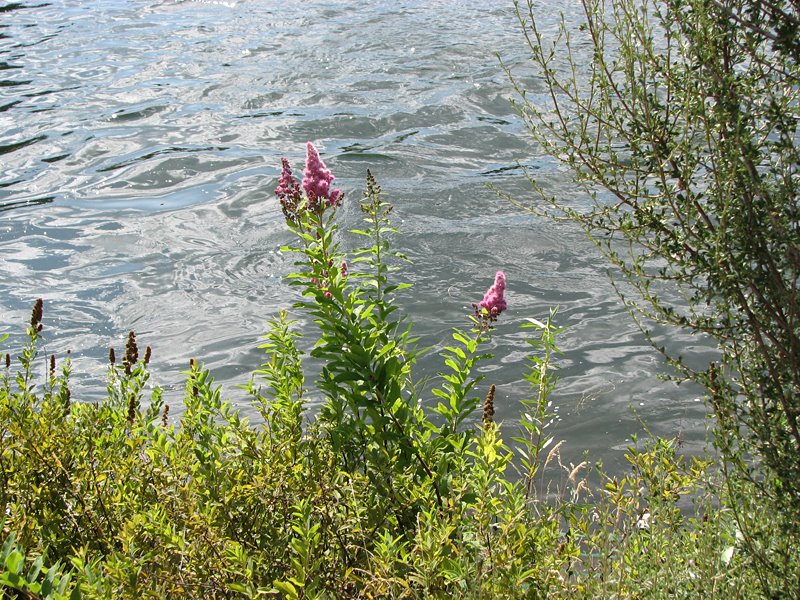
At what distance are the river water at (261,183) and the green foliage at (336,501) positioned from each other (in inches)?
112

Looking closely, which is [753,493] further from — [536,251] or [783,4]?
[536,251]

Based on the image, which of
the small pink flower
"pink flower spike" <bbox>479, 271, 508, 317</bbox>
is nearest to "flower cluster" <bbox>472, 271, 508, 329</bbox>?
"pink flower spike" <bbox>479, 271, 508, 317</bbox>

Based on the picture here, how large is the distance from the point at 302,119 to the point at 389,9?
20.4ft

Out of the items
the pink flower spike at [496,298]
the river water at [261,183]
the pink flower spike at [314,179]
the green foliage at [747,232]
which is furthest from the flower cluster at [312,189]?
the river water at [261,183]

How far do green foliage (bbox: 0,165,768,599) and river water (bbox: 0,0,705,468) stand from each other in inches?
112

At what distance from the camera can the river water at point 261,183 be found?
25.1ft

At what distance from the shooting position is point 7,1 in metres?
20.3

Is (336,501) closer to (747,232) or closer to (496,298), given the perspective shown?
(496,298)

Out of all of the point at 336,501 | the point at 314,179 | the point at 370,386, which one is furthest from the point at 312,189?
the point at 336,501

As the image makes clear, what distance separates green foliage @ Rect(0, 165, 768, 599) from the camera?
3.05 metres

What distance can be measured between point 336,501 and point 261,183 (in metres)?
8.10

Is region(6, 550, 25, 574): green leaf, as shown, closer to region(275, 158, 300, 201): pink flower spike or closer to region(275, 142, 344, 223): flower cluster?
region(275, 142, 344, 223): flower cluster

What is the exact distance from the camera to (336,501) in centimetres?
347

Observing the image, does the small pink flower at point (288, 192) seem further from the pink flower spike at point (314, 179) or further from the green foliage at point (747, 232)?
the green foliage at point (747, 232)
